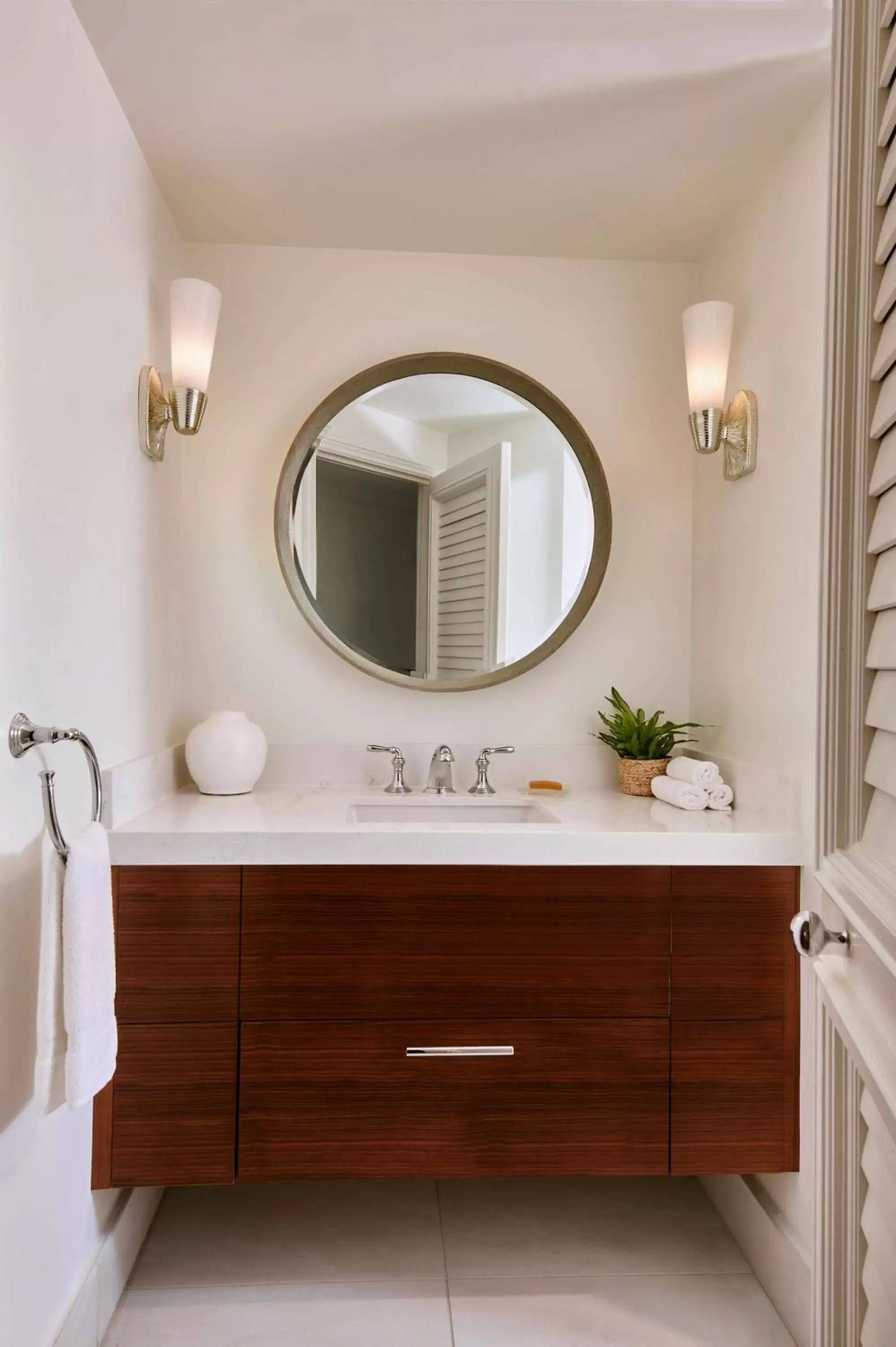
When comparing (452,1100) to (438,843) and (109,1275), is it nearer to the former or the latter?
(438,843)

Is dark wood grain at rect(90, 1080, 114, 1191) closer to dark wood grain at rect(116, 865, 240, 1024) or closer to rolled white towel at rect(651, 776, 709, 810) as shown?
dark wood grain at rect(116, 865, 240, 1024)

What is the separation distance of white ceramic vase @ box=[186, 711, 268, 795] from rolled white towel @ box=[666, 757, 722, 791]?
90cm

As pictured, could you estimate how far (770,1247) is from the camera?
1.75m

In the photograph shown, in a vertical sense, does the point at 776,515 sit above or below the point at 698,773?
above

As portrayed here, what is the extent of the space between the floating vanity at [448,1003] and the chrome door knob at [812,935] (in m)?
0.79

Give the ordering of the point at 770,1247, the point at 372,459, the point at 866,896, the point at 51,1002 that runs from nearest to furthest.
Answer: the point at 866,896, the point at 51,1002, the point at 770,1247, the point at 372,459

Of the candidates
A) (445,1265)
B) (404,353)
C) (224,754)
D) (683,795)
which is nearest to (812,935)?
(683,795)

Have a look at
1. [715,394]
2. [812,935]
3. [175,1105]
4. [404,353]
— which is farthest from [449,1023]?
[404,353]

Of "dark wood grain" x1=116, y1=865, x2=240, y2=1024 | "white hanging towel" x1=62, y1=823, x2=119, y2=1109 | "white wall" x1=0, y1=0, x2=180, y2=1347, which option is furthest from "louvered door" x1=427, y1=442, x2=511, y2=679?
"white hanging towel" x1=62, y1=823, x2=119, y2=1109

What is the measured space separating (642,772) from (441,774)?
448 millimetres

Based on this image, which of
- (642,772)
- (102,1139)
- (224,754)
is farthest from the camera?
(642,772)

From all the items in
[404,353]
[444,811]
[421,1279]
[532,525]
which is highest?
[404,353]

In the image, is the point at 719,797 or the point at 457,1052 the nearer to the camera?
the point at 457,1052

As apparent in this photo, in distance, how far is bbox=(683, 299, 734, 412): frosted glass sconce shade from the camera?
1.99m
